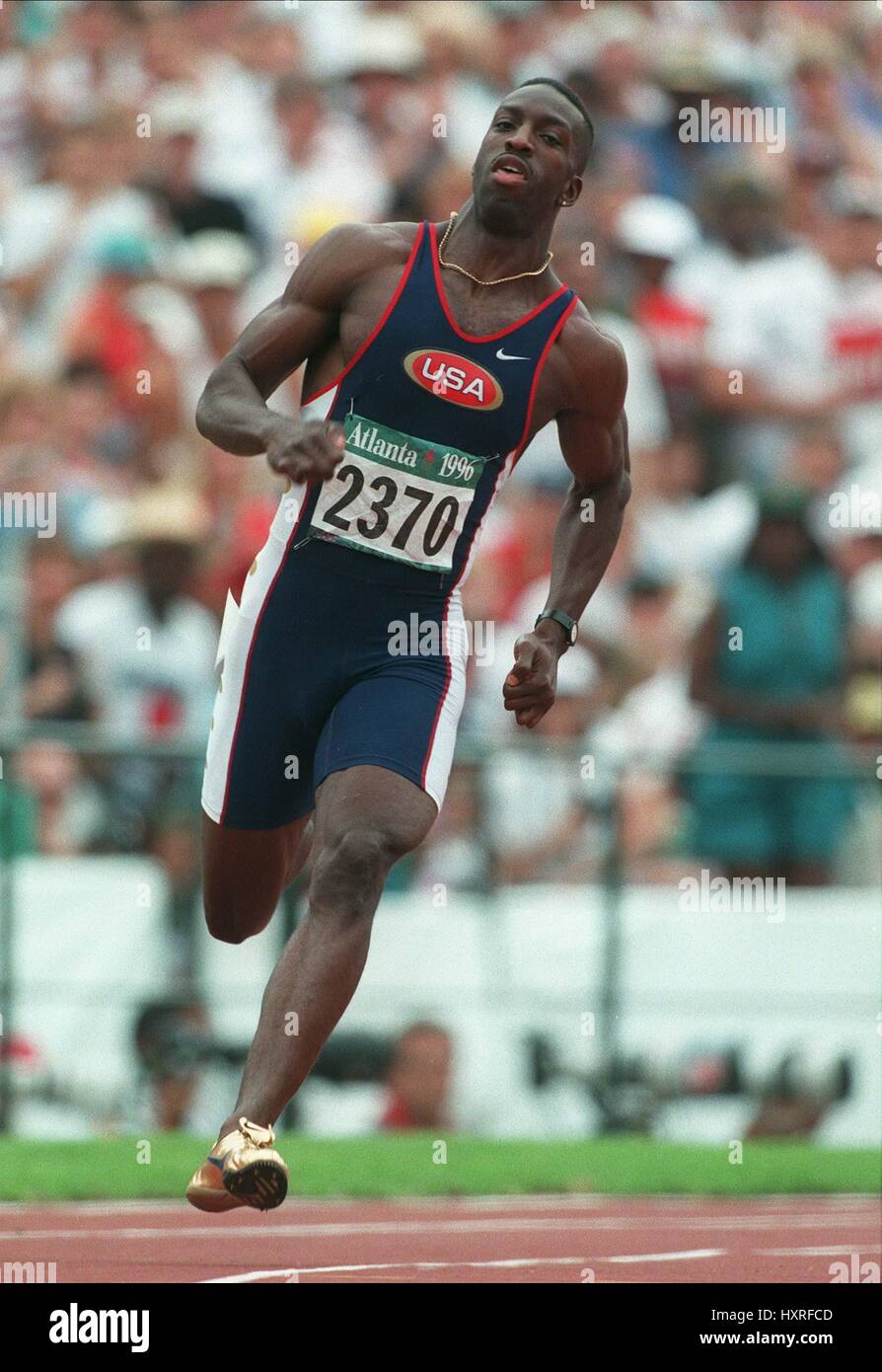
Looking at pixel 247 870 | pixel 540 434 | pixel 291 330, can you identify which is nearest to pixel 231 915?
pixel 247 870

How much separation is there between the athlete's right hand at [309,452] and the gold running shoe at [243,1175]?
1595 mm

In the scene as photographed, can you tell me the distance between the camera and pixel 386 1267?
7199 mm

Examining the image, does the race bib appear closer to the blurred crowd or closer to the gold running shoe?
the gold running shoe

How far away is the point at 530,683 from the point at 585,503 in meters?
0.83

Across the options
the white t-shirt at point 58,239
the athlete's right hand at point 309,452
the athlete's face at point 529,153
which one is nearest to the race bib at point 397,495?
the athlete's face at point 529,153

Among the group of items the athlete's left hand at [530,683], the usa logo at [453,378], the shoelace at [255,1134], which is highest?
the usa logo at [453,378]

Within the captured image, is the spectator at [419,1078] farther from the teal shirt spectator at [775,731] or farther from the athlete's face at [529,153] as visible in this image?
the athlete's face at [529,153]

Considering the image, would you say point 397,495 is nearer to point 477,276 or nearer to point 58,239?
point 477,276

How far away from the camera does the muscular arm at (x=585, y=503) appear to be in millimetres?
6832

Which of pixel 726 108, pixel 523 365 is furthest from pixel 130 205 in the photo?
pixel 523 365

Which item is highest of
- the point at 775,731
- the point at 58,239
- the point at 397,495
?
the point at 58,239

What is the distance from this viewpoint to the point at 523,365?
22.8ft

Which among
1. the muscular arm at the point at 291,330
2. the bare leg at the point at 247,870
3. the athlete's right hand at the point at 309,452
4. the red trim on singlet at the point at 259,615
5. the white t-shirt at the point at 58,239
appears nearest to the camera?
the athlete's right hand at the point at 309,452

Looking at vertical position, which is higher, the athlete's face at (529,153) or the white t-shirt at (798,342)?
the white t-shirt at (798,342)
